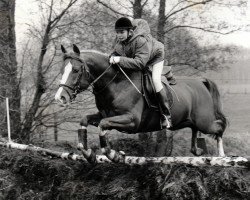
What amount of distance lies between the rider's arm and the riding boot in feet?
1.84

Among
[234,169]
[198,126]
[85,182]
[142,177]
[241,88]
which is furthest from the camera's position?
[241,88]

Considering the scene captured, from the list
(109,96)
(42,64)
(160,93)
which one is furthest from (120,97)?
(42,64)

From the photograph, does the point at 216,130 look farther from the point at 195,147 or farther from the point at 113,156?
the point at 113,156

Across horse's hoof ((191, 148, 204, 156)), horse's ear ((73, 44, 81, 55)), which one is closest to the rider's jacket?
horse's ear ((73, 44, 81, 55))

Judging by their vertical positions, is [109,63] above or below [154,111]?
above

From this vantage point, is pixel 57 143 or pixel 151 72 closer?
pixel 151 72

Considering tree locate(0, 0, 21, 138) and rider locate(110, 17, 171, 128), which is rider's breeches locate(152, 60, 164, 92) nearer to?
rider locate(110, 17, 171, 128)

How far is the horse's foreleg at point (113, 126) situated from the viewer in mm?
6188

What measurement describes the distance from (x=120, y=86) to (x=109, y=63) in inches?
15.6

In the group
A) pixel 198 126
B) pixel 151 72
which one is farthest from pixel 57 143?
pixel 151 72

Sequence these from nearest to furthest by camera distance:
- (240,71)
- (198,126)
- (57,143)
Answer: (198,126) < (57,143) < (240,71)

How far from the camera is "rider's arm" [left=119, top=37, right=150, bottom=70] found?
659 cm

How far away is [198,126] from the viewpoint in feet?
27.9

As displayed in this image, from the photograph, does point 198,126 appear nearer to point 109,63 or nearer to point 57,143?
point 109,63
